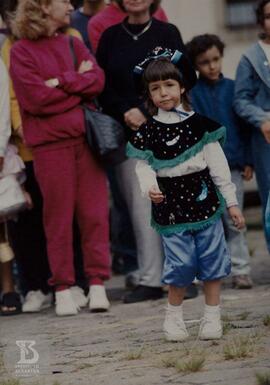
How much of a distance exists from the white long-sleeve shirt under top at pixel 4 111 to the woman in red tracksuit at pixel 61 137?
18 cm

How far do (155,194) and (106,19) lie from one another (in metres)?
2.68

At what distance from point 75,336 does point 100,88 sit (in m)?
1.89

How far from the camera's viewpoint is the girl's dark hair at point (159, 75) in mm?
7914

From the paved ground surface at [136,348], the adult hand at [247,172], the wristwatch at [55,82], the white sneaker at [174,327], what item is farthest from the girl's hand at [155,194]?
the adult hand at [247,172]

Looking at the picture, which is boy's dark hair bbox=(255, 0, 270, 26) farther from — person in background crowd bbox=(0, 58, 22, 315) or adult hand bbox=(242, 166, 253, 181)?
person in background crowd bbox=(0, 58, 22, 315)

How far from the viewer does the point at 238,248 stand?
33.4 ft

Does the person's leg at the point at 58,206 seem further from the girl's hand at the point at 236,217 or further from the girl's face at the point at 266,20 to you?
the girl's hand at the point at 236,217

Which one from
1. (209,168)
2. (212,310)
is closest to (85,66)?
(209,168)

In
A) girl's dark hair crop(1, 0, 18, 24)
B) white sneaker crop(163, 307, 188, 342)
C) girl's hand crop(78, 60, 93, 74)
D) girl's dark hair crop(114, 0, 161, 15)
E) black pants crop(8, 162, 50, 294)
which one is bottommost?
black pants crop(8, 162, 50, 294)

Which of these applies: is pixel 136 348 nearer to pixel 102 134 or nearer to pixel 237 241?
pixel 102 134

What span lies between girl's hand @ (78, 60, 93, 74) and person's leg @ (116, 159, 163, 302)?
0.74 m

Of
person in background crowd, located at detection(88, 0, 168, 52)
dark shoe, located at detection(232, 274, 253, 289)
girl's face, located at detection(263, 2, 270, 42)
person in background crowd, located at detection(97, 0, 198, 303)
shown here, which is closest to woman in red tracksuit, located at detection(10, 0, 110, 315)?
person in background crowd, located at detection(97, 0, 198, 303)

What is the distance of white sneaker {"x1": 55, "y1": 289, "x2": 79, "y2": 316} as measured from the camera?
9.33 meters

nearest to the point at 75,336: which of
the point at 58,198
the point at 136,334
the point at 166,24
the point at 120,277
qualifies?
the point at 136,334
